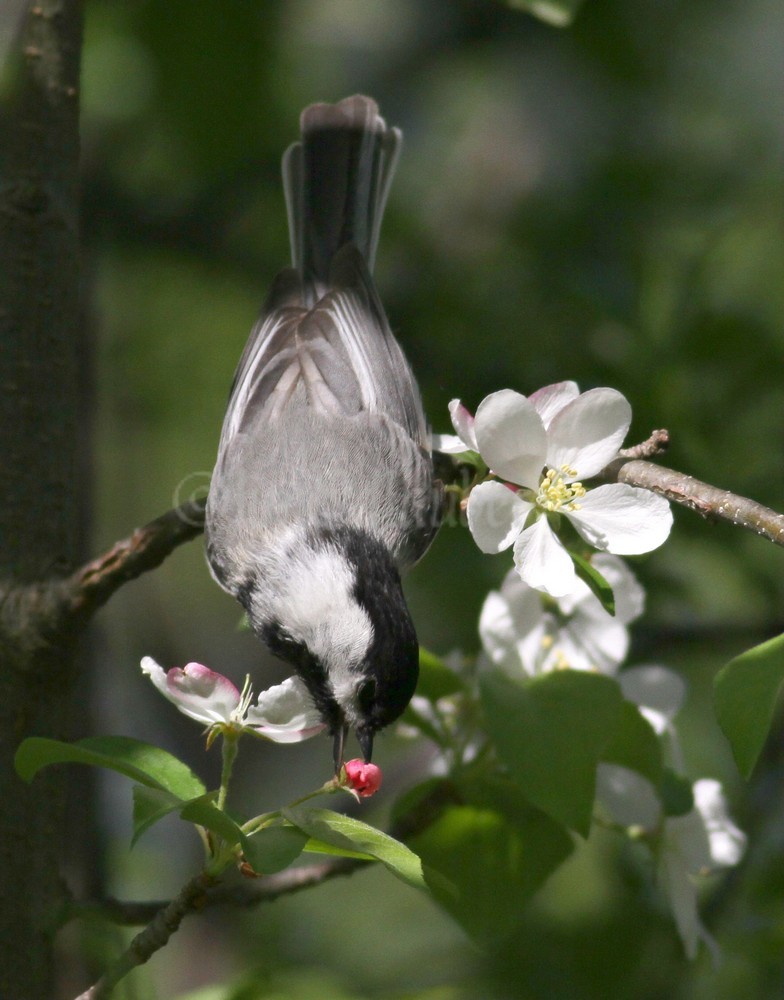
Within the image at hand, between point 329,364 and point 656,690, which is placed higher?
point 329,364

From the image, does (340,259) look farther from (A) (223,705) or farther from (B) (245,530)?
(A) (223,705)

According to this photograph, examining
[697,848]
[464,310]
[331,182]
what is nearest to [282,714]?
[697,848]

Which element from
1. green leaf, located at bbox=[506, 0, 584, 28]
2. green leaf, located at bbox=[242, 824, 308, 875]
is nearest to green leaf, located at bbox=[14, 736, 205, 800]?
green leaf, located at bbox=[242, 824, 308, 875]

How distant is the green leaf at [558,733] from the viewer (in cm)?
157

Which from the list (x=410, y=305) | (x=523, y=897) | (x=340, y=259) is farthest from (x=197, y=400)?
(x=523, y=897)

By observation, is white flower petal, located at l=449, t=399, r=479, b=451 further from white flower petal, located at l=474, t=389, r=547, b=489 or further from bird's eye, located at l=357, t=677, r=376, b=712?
bird's eye, located at l=357, t=677, r=376, b=712

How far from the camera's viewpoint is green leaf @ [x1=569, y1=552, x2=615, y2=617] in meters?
1.57

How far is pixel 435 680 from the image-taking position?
1966mm

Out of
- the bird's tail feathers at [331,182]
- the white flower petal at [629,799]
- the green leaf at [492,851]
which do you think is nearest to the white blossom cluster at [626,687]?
the white flower petal at [629,799]

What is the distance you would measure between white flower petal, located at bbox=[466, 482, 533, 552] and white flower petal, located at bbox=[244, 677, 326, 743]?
0.32 m

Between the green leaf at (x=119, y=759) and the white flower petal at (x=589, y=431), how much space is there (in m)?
0.68

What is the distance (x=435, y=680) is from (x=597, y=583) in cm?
47

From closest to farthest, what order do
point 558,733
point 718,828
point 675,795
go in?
point 558,733, point 675,795, point 718,828

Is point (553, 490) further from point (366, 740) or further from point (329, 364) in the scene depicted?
point (329, 364)
